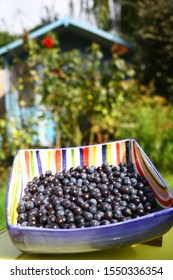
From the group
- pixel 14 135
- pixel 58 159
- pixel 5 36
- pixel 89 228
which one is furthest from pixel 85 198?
pixel 5 36

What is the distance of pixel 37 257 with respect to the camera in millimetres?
1027

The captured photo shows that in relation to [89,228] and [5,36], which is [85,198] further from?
[5,36]

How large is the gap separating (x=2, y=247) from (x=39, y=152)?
1.20ft

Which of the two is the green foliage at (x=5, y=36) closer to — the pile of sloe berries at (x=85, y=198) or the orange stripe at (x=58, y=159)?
the orange stripe at (x=58, y=159)

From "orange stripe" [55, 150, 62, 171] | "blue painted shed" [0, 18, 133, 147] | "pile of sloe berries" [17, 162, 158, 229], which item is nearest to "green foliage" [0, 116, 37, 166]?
"blue painted shed" [0, 18, 133, 147]

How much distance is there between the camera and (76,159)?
137cm

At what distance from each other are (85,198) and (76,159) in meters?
0.31

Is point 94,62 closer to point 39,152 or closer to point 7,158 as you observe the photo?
point 7,158

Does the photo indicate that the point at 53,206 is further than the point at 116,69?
No

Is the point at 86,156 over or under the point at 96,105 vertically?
under

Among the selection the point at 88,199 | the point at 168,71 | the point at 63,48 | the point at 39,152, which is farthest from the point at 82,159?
the point at 63,48

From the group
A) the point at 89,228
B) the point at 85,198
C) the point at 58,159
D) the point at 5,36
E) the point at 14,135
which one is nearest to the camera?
the point at 89,228

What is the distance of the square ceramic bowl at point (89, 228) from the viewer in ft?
3.00

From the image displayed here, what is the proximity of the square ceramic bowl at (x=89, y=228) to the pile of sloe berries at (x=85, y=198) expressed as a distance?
0.03 m
